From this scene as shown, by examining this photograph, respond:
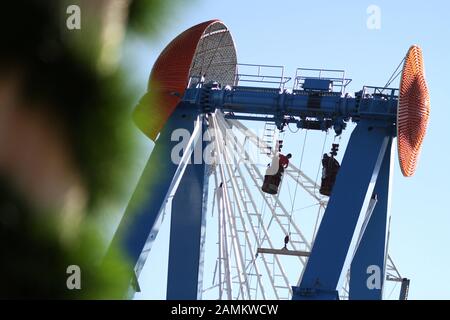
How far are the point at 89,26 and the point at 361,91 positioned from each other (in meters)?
27.7

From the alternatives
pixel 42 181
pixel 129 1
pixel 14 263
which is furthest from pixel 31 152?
pixel 129 1

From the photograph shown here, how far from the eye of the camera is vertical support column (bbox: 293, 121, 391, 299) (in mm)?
27422

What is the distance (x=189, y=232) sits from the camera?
30953 millimetres

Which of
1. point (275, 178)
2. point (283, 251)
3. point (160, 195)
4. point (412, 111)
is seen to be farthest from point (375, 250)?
point (160, 195)

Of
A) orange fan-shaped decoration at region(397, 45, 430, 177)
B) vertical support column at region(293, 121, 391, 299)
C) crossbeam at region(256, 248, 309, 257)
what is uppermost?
orange fan-shaped decoration at region(397, 45, 430, 177)

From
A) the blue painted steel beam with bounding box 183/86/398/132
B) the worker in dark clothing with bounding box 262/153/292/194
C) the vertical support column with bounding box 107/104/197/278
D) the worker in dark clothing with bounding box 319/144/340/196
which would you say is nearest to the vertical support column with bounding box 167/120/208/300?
the vertical support column with bounding box 107/104/197/278

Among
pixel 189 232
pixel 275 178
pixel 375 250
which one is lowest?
pixel 375 250

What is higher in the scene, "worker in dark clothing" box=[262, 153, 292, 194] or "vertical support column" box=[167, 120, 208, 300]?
"worker in dark clothing" box=[262, 153, 292, 194]

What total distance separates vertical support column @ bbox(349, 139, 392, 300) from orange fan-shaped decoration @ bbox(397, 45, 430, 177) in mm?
1107

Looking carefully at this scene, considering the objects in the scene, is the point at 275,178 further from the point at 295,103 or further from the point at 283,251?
the point at 283,251

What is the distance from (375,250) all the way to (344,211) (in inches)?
77.4

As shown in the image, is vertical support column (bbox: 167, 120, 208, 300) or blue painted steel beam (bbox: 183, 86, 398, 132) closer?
blue painted steel beam (bbox: 183, 86, 398, 132)

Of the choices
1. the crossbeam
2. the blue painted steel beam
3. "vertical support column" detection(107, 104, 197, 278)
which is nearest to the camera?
"vertical support column" detection(107, 104, 197, 278)

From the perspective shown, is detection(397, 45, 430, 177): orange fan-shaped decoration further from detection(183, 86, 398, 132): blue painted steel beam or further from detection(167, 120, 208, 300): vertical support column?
detection(167, 120, 208, 300): vertical support column
